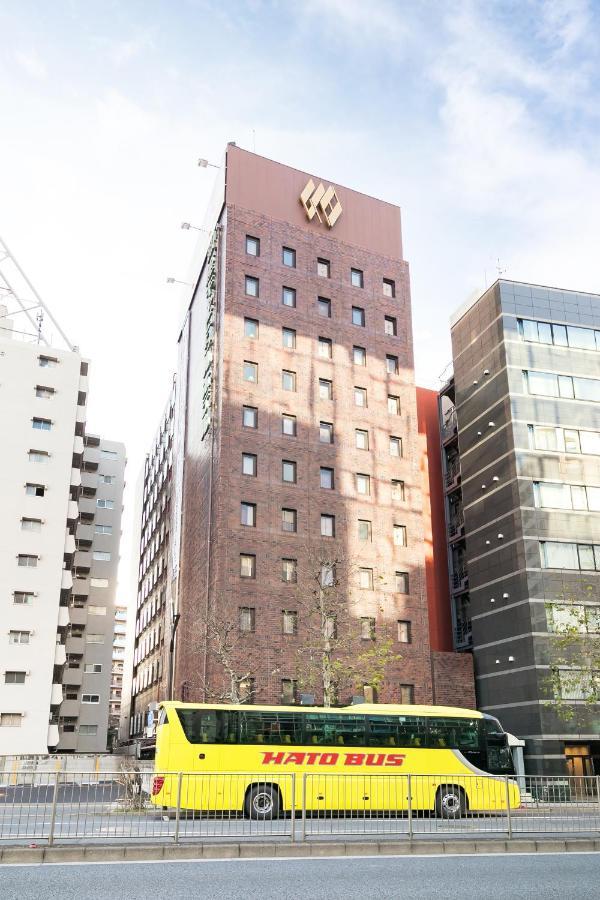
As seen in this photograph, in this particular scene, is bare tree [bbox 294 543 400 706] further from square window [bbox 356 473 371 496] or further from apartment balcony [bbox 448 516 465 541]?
apartment balcony [bbox 448 516 465 541]

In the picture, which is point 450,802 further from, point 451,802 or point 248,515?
point 248,515

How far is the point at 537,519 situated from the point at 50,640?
3306 centimetres

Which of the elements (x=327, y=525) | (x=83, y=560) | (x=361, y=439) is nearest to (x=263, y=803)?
(x=327, y=525)

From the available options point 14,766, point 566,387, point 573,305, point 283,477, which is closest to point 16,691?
point 14,766

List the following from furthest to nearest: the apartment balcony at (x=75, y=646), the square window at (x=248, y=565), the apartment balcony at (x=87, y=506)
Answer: the apartment balcony at (x=87, y=506), the apartment balcony at (x=75, y=646), the square window at (x=248, y=565)

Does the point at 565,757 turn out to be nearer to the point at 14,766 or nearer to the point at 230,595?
the point at 230,595

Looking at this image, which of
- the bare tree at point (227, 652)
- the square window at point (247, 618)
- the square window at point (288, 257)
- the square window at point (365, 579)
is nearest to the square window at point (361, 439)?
the square window at point (365, 579)

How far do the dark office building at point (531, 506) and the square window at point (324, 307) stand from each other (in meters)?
9.53

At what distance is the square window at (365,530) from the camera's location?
52.1 m

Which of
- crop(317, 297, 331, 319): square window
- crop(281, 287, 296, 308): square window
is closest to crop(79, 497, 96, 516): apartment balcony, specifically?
crop(281, 287, 296, 308): square window

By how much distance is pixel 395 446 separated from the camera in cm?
5594

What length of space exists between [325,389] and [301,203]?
1347 cm

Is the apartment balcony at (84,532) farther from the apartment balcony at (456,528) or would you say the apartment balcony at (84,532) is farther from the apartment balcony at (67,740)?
the apartment balcony at (456,528)

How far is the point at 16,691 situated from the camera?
54.9 metres
